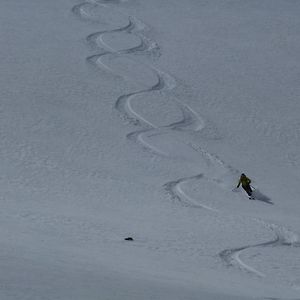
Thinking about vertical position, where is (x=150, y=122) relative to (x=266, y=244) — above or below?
above

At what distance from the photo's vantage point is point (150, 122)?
747 inches

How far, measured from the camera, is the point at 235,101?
21.1 meters

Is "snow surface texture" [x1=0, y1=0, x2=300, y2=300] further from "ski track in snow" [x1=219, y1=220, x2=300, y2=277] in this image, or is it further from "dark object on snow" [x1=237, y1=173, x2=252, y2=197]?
"dark object on snow" [x1=237, y1=173, x2=252, y2=197]

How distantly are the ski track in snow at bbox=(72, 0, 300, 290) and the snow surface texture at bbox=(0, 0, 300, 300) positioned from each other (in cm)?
5

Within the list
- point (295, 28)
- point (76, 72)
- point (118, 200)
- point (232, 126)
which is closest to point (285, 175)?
point (232, 126)

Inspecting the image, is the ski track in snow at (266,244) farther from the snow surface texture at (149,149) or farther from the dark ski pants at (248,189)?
the dark ski pants at (248,189)

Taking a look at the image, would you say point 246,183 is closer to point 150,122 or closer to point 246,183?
point 246,183

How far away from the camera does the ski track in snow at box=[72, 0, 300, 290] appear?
1292 centimetres

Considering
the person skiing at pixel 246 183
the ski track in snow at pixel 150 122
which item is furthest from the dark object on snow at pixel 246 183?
the ski track in snow at pixel 150 122

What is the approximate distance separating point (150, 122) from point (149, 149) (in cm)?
145

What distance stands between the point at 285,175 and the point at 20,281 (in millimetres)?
11716

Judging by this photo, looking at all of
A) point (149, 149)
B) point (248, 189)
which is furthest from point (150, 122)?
point (248, 189)

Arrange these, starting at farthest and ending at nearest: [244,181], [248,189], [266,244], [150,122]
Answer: [150,122]
[248,189]
[244,181]
[266,244]

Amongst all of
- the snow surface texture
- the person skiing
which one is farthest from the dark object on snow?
the snow surface texture
